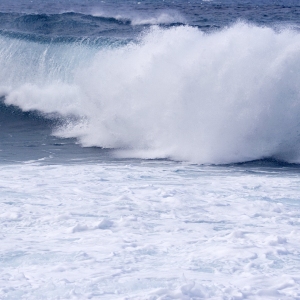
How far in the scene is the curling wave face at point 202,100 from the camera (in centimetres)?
985

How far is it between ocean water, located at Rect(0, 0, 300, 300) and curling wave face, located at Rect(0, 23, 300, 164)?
1.0 inches

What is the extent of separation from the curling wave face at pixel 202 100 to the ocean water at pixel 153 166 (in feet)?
0.08

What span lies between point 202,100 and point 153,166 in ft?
6.66

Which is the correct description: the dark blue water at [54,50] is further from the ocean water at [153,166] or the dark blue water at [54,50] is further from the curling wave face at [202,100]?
the curling wave face at [202,100]

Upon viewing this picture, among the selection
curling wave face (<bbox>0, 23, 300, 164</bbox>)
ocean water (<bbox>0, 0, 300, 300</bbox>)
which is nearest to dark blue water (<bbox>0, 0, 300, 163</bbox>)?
ocean water (<bbox>0, 0, 300, 300</bbox>)

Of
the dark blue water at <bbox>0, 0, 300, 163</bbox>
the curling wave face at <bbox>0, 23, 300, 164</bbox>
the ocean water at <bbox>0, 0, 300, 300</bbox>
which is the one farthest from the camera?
the dark blue water at <bbox>0, 0, 300, 163</bbox>

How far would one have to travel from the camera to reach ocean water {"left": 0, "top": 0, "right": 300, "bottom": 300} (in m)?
4.80

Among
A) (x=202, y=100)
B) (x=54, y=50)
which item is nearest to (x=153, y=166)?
(x=202, y=100)

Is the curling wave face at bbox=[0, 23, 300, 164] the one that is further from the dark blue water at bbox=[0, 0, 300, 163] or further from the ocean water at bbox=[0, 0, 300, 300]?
the dark blue water at bbox=[0, 0, 300, 163]

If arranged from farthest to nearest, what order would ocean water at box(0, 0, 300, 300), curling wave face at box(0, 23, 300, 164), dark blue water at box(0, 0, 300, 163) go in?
1. dark blue water at box(0, 0, 300, 163)
2. curling wave face at box(0, 23, 300, 164)
3. ocean water at box(0, 0, 300, 300)

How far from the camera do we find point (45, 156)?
9805 mm

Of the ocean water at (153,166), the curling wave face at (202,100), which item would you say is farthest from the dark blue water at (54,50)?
the curling wave face at (202,100)

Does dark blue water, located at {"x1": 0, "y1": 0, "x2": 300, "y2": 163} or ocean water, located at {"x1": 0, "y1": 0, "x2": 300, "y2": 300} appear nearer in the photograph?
ocean water, located at {"x1": 0, "y1": 0, "x2": 300, "y2": 300}

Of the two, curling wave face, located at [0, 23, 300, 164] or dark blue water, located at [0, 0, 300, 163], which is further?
dark blue water, located at [0, 0, 300, 163]
